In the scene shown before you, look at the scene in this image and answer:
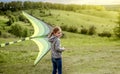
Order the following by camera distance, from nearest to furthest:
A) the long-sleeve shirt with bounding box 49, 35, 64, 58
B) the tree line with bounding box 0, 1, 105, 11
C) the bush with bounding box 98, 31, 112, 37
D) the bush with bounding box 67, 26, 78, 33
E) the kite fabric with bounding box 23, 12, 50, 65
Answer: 1. the long-sleeve shirt with bounding box 49, 35, 64, 58
2. the kite fabric with bounding box 23, 12, 50, 65
3. the tree line with bounding box 0, 1, 105, 11
4. the bush with bounding box 98, 31, 112, 37
5. the bush with bounding box 67, 26, 78, 33

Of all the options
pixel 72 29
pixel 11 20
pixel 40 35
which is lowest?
pixel 72 29

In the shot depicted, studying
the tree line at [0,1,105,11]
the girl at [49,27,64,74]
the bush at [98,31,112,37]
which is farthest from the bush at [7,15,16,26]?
the girl at [49,27,64,74]

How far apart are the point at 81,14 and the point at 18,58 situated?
1003 inches

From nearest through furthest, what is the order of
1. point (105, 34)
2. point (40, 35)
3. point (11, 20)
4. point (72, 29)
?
point (40, 35), point (11, 20), point (105, 34), point (72, 29)

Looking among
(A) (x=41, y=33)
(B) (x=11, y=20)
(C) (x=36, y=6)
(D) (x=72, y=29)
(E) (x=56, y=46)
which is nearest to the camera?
(E) (x=56, y=46)

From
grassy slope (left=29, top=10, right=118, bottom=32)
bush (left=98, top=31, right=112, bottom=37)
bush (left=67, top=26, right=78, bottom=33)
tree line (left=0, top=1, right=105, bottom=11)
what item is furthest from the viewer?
grassy slope (left=29, top=10, right=118, bottom=32)

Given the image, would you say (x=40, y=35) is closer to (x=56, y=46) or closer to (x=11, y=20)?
(x=56, y=46)

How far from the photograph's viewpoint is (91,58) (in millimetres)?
13375

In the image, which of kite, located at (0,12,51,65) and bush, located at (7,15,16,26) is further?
bush, located at (7,15,16,26)

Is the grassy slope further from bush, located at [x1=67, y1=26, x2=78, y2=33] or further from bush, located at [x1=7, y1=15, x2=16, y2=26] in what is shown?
bush, located at [x1=7, y1=15, x2=16, y2=26]

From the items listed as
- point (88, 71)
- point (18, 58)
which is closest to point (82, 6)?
point (18, 58)

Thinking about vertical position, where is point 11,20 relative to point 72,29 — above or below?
above

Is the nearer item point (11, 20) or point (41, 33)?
point (41, 33)

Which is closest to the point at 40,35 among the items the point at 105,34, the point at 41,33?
the point at 41,33
